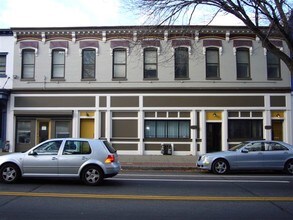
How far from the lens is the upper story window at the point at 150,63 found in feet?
72.6

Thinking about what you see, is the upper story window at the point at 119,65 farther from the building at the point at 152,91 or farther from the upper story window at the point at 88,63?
the upper story window at the point at 88,63

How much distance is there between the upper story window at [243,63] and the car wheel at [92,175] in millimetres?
14466

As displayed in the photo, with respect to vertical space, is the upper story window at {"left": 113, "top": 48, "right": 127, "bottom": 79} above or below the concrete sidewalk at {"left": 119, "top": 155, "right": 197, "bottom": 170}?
above

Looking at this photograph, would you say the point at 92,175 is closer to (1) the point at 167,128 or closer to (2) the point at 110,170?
(2) the point at 110,170

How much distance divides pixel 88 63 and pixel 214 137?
9.65m

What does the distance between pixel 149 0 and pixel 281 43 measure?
38.4 feet

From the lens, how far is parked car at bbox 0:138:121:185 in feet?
33.7

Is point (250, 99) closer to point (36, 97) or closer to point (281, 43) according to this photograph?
point (281, 43)

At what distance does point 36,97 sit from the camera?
2205 cm

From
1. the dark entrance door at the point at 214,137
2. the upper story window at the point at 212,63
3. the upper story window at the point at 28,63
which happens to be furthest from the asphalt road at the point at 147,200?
the upper story window at the point at 28,63

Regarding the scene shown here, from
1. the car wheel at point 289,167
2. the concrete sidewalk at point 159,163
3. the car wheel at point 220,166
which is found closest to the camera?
the car wheel at point 220,166

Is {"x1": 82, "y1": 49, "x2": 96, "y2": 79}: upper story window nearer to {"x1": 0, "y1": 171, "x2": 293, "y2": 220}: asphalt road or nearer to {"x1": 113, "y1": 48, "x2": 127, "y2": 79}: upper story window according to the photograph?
{"x1": 113, "y1": 48, "x2": 127, "y2": 79}: upper story window

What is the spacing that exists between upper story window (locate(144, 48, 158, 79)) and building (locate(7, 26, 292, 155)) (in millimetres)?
66

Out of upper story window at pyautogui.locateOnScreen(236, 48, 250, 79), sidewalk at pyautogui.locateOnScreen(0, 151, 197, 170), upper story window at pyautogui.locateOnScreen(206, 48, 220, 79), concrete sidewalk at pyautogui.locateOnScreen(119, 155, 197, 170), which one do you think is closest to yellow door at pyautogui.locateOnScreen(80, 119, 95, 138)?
sidewalk at pyautogui.locateOnScreen(0, 151, 197, 170)
